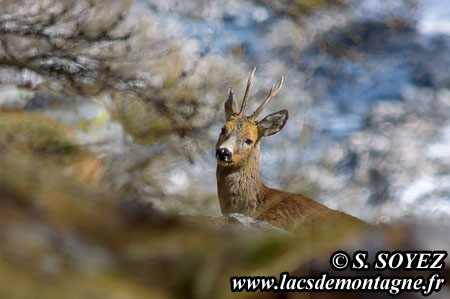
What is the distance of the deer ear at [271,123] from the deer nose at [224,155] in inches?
13.5

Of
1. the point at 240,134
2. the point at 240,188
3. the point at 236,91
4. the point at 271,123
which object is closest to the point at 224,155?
the point at 240,134

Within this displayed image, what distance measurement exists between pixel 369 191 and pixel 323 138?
743 mm

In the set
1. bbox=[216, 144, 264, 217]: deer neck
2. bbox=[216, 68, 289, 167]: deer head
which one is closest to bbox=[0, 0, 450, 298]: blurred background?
bbox=[216, 144, 264, 217]: deer neck

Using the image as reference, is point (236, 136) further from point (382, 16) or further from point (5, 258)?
point (382, 16)

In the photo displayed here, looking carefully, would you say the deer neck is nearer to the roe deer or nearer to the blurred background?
the roe deer

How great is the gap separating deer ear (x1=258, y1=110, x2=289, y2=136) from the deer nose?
1.13 ft

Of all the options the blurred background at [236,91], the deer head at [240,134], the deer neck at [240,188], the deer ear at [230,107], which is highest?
the blurred background at [236,91]

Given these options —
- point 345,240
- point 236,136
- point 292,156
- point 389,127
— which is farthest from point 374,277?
point 389,127

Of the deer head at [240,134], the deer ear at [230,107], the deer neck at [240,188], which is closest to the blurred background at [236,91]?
the deer neck at [240,188]

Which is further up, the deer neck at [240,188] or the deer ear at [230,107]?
the deer ear at [230,107]

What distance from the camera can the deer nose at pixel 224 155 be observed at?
2912 mm

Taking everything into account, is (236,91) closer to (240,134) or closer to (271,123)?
(271,123)

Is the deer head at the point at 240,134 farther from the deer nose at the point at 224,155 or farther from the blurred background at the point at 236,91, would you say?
the blurred background at the point at 236,91

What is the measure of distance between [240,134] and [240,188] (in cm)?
36
